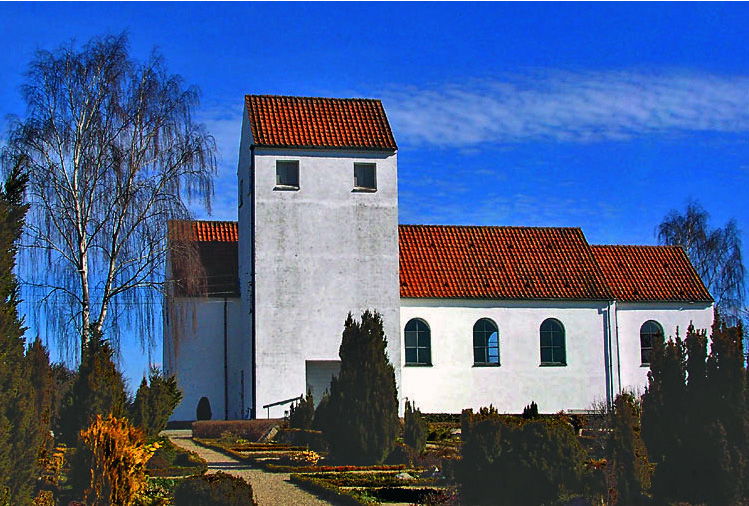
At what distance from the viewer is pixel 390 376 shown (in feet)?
69.5

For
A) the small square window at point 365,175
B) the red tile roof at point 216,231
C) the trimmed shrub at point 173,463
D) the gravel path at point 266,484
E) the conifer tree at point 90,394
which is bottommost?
the gravel path at point 266,484

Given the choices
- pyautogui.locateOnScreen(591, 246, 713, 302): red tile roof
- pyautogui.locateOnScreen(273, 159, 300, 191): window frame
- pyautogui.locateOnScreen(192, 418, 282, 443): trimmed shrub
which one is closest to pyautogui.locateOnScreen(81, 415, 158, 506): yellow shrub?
pyautogui.locateOnScreen(192, 418, 282, 443): trimmed shrub

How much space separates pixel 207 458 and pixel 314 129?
47.4 feet

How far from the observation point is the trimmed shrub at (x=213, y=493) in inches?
433

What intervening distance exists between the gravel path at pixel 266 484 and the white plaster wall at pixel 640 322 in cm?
1787

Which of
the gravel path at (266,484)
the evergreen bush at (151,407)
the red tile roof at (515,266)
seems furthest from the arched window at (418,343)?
the evergreen bush at (151,407)

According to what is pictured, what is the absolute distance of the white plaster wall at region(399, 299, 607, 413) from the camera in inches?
1345

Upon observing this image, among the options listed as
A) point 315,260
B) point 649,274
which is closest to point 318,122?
point 315,260

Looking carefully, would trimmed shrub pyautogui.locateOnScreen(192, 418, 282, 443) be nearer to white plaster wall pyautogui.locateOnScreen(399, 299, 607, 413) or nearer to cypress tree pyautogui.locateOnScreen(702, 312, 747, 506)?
white plaster wall pyautogui.locateOnScreen(399, 299, 607, 413)

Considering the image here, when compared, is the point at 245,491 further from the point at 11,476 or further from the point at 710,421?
the point at 710,421

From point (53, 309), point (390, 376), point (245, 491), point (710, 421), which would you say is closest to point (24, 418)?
point (245, 491)

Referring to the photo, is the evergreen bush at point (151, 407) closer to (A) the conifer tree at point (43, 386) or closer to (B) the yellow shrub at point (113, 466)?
(A) the conifer tree at point (43, 386)

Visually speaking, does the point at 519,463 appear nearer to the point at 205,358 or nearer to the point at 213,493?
the point at 213,493

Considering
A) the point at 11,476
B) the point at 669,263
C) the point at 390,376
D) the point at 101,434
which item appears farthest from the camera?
the point at 669,263
